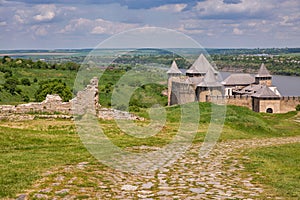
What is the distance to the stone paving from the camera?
18.5 feet

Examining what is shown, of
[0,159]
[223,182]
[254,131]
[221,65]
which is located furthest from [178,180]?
[221,65]

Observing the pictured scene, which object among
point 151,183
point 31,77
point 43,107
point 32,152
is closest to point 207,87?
point 43,107

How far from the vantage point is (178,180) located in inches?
264

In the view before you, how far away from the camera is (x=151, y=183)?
6414 millimetres

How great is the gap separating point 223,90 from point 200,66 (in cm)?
389

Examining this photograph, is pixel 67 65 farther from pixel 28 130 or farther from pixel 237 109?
pixel 28 130

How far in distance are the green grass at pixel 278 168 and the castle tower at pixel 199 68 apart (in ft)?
110

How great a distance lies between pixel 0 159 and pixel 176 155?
3826 millimetres

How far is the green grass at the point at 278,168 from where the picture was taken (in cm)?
613

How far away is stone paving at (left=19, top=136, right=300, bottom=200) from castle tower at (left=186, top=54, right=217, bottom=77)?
36.9 metres

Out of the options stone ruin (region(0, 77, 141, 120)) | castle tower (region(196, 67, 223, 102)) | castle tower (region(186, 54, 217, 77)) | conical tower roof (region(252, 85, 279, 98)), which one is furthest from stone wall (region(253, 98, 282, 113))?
stone ruin (region(0, 77, 141, 120))

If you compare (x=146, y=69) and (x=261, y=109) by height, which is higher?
(x=146, y=69)

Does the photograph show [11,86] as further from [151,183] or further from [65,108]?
[151,183]

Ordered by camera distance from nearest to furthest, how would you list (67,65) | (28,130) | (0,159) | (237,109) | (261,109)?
(0,159)
(28,130)
(237,109)
(261,109)
(67,65)
